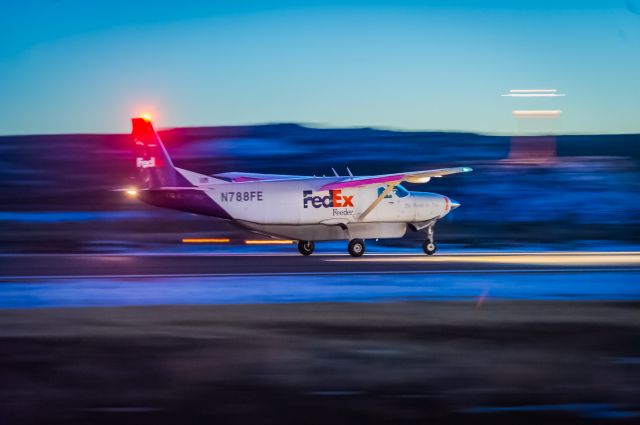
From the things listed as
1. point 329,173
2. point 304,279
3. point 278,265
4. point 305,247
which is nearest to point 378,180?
point 305,247

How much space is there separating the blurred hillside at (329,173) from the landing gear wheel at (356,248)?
11.5 metres

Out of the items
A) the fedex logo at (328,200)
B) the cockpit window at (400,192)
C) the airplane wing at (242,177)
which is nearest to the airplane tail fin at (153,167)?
the airplane wing at (242,177)

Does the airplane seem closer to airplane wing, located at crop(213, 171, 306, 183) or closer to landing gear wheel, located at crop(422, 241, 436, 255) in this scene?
landing gear wheel, located at crop(422, 241, 436, 255)

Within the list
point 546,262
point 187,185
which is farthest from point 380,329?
point 187,185

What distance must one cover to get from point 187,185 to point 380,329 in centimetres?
2152

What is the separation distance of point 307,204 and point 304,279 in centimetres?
1181

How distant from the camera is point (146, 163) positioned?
110ft

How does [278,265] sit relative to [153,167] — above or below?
below

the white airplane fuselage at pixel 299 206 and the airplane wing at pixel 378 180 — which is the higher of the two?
the airplane wing at pixel 378 180

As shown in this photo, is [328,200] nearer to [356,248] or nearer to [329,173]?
[356,248]

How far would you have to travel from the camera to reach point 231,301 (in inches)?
628

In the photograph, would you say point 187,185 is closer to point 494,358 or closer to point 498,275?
point 498,275

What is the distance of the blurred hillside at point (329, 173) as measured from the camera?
170 ft

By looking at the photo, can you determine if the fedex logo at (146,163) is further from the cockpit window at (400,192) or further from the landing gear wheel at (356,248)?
the cockpit window at (400,192)
